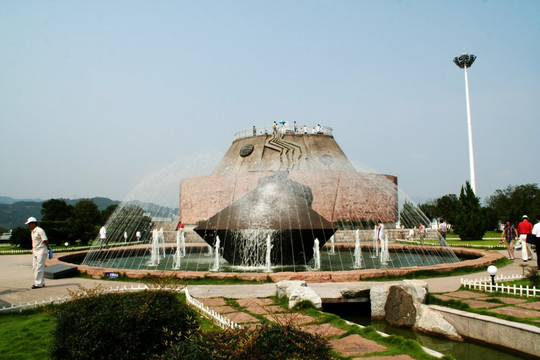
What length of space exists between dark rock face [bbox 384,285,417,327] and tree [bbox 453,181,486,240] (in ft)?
77.2

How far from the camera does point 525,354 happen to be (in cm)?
Result: 429

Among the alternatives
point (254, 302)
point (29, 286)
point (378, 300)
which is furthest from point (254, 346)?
point (29, 286)

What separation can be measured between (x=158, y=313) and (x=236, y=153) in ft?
123

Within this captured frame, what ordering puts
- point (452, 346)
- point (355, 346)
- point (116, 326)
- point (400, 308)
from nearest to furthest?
point (116, 326) → point (355, 346) → point (452, 346) → point (400, 308)

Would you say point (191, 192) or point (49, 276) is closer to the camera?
point (49, 276)

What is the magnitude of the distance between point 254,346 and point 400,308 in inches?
151

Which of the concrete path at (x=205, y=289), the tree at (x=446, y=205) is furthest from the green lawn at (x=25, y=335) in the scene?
the tree at (x=446, y=205)

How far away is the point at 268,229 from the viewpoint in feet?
33.1

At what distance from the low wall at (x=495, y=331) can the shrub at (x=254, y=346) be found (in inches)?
118

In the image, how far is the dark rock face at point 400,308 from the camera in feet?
18.1

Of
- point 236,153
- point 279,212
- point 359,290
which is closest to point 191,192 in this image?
point 236,153

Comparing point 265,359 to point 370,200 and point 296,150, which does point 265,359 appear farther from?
point 296,150

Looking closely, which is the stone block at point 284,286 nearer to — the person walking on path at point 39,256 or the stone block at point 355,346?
the stone block at point 355,346

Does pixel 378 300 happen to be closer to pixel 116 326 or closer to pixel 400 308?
pixel 400 308
